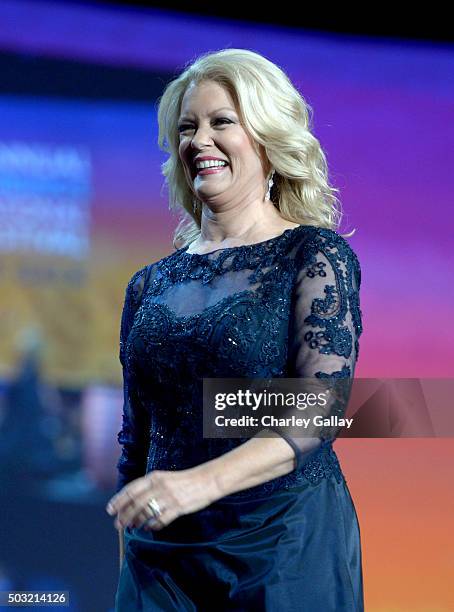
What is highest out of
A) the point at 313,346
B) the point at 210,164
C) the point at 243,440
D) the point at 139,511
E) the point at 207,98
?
the point at 207,98

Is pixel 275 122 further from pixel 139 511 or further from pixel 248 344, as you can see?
pixel 139 511

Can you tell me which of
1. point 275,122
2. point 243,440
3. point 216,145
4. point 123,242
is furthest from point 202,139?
point 123,242

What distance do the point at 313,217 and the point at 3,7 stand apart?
1921mm

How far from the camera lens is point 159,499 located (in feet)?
4.25

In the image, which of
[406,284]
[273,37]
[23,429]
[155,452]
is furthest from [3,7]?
[155,452]

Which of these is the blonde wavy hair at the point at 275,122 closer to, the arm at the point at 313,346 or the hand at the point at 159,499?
the arm at the point at 313,346

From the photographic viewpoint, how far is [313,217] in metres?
1.76

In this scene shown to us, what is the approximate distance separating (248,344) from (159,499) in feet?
1.18

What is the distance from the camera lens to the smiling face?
5.53ft

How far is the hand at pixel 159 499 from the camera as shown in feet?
4.22

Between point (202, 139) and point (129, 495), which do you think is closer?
point (129, 495)

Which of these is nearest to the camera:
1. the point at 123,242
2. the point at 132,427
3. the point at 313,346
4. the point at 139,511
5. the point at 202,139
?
the point at 139,511
